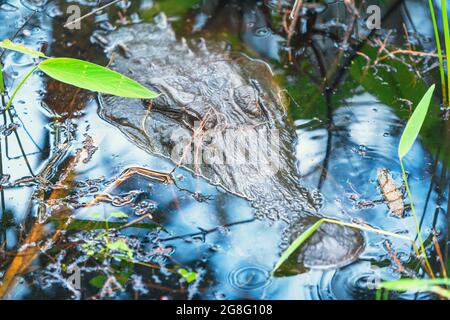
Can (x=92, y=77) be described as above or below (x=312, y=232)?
above

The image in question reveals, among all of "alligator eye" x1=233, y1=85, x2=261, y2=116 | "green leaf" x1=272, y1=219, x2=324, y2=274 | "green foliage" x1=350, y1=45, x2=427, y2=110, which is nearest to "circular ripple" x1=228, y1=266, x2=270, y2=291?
"green leaf" x1=272, y1=219, x2=324, y2=274

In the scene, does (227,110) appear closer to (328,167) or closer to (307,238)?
(328,167)

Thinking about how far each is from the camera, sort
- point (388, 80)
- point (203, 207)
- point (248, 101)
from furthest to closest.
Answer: point (388, 80)
point (248, 101)
point (203, 207)

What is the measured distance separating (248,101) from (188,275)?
114 cm

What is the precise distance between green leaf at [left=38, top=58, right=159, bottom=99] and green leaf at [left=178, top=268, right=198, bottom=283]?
0.92 m

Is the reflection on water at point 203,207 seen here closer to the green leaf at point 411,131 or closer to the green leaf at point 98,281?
the green leaf at point 98,281

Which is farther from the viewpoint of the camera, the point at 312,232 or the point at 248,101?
the point at 248,101

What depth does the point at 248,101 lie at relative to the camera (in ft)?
11.7

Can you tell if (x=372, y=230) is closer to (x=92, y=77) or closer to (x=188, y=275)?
(x=188, y=275)

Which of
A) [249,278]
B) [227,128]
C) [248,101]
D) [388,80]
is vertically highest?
[388,80]

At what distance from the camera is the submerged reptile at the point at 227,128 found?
3.14 meters

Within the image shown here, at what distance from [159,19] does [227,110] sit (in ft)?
5.42

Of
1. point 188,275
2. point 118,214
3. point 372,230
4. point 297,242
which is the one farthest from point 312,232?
point 118,214

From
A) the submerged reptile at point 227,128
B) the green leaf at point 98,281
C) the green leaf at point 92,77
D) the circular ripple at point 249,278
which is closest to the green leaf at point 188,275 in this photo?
the circular ripple at point 249,278
